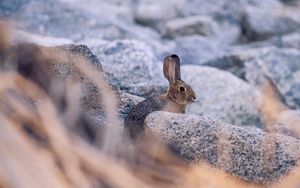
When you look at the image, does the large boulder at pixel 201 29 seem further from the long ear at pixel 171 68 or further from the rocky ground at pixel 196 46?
the long ear at pixel 171 68

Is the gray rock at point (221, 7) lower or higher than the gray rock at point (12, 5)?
lower

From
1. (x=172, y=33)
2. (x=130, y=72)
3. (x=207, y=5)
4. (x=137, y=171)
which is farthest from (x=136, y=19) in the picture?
(x=137, y=171)

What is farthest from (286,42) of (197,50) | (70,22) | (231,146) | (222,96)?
(231,146)

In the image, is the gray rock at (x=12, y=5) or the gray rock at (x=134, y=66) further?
the gray rock at (x=12, y=5)

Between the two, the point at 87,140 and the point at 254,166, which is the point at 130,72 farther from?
the point at 87,140

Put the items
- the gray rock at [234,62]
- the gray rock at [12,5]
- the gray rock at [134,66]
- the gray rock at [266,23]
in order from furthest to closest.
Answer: the gray rock at [266,23] < the gray rock at [234,62] < the gray rock at [12,5] < the gray rock at [134,66]

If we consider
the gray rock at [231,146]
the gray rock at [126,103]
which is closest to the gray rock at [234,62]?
the gray rock at [126,103]
